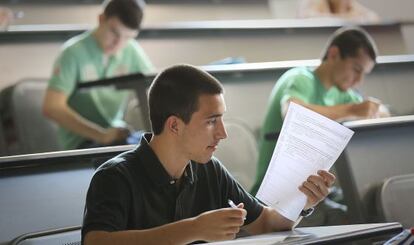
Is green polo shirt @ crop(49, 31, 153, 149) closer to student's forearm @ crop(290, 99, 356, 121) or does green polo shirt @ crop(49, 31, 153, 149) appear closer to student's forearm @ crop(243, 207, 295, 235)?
student's forearm @ crop(290, 99, 356, 121)

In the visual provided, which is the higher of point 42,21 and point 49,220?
point 42,21

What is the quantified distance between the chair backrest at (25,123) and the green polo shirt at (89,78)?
0.11 m

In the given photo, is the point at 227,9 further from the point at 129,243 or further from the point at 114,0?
the point at 129,243

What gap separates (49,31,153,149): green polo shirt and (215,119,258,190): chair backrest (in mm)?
539

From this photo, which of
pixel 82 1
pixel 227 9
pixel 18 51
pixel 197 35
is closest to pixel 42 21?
pixel 82 1

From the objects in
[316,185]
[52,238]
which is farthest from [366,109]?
[52,238]

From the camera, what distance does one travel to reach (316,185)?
1.36 meters

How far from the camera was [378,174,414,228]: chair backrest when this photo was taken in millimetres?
2086

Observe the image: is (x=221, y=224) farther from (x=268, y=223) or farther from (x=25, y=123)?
(x=25, y=123)

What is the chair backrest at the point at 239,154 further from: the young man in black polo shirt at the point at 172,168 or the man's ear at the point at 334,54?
the young man in black polo shirt at the point at 172,168

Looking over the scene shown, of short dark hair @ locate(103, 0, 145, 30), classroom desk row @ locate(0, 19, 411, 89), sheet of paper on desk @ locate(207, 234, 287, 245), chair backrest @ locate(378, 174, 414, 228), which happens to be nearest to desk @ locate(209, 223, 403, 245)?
sheet of paper on desk @ locate(207, 234, 287, 245)

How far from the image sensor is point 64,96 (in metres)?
2.95

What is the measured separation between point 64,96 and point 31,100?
271mm

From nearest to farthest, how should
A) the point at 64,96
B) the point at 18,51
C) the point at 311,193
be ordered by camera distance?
the point at 311,193 → the point at 64,96 → the point at 18,51
